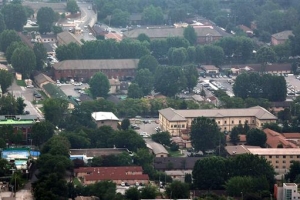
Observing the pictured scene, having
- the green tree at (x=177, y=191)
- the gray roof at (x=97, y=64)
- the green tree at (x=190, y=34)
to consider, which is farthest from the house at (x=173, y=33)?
the green tree at (x=177, y=191)

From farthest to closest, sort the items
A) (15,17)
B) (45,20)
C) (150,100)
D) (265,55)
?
(45,20), (15,17), (265,55), (150,100)

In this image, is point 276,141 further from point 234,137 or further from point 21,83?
point 21,83

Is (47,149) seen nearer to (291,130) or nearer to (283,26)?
(291,130)

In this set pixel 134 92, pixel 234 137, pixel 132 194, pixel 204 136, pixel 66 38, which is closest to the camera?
pixel 132 194

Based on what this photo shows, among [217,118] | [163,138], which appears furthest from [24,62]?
[163,138]

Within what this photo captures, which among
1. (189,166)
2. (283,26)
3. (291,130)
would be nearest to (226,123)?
(291,130)

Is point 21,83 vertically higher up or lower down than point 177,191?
lower down
